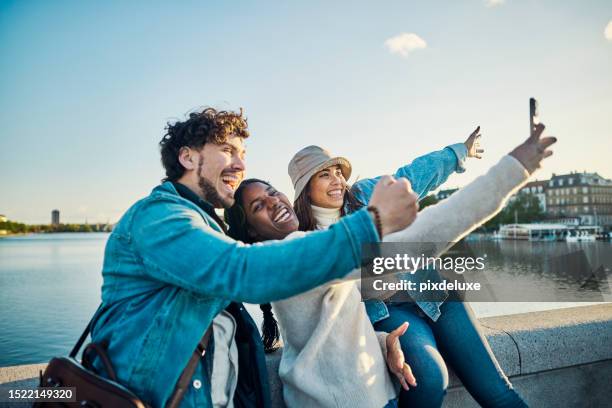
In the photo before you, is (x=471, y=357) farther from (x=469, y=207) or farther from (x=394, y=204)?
(x=394, y=204)

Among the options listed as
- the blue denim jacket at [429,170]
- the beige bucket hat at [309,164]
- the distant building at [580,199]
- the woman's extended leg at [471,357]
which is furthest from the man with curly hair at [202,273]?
the distant building at [580,199]

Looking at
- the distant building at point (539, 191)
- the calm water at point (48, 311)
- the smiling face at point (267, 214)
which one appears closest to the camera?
the smiling face at point (267, 214)

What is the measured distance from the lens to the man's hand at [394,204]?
124 centimetres

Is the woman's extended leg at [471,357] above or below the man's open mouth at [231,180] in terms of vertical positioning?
below

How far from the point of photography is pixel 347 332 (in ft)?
6.05

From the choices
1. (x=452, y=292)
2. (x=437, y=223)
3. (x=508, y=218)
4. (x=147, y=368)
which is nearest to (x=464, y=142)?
(x=452, y=292)

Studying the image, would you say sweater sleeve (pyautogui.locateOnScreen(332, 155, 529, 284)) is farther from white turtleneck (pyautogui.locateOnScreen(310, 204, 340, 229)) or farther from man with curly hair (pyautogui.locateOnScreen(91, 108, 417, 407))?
white turtleneck (pyautogui.locateOnScreen(310, 204, 340, 229))

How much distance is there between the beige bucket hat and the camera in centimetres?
288

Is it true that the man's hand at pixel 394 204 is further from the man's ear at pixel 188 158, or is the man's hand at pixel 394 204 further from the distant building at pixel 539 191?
the distant building at pixel 539 191

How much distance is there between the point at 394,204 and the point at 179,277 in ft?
2.13

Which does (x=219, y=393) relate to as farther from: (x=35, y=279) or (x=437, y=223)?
(x=35, y=279)

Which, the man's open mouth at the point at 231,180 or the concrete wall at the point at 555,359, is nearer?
the man's open mouth at the point at 231,180

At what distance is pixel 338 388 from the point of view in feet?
5.82

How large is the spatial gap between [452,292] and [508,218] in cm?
9684
